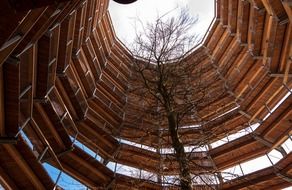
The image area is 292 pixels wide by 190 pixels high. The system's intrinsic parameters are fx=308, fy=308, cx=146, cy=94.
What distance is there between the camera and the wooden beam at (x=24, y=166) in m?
7.93

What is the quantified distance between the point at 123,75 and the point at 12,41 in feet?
43.2

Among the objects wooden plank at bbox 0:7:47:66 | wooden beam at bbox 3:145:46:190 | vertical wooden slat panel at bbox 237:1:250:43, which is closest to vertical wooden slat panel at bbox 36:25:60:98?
wooden beam at bbox 3:145:46:190

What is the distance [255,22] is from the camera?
1274cm

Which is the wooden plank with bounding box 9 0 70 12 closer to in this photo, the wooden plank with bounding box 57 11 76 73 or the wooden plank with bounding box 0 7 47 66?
the wooden plank with bounding box 0 7 47 66

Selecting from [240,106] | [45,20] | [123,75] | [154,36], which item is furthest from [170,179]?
[123,75]

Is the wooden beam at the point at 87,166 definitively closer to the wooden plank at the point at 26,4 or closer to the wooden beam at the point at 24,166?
the wooden beam at the point at 24,166

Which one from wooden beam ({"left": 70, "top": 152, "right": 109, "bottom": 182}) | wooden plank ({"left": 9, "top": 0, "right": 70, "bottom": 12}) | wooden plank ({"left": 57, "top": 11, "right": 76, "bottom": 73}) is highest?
wooden plank ({"left": 57, "top": 11, "right": 76, "bottom": 73})

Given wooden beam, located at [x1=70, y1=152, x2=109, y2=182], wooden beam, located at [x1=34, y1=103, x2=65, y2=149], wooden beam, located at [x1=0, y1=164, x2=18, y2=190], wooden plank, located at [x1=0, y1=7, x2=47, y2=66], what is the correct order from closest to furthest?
wooden plank, located at [x1=0, y1=7, x2=47, y2=66] < wooden beam, located at [x1=0, y1=164, x2=18, y2=190] < wooden beam, located at [x1=34, y1=103, x2=65, y2=149] < wooden beam, located at [x1=70, y1=152, x2=109, y2=182]

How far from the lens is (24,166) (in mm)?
8500

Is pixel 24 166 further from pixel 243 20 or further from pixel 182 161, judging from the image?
pixel 243 20

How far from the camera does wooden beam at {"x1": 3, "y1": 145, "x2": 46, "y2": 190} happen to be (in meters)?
7.93

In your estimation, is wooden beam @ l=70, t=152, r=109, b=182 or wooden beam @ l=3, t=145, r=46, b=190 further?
wooden beam @ l=70, t=152, r=109, b=182

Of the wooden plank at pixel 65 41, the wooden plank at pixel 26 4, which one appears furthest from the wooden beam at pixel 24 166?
the wooden plank at pixel 26 4

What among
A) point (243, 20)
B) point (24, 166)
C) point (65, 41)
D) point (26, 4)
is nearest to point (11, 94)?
point (24, 166)
